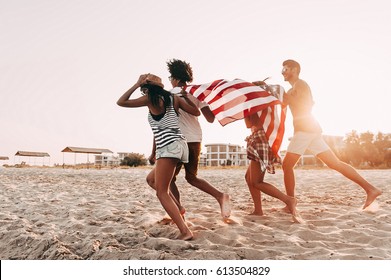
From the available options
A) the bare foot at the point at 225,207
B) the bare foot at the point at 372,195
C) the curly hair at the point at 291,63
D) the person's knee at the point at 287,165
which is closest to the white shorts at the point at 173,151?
the bare foot at the point at 225,207

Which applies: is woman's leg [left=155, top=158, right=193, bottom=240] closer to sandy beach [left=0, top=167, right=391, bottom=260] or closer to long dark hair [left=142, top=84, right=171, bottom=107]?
sandy beach [left=0, top=167, right=391, bottom=260]

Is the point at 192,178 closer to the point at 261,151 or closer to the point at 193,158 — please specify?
the point at 193,158

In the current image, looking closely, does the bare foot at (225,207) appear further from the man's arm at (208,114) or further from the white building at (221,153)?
the white building at (221,153)

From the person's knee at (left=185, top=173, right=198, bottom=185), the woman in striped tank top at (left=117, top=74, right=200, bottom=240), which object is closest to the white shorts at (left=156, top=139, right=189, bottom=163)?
the woman in striped tank top at (left=117, top=74, right=200, bottom=240)

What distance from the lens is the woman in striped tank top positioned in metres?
3.44

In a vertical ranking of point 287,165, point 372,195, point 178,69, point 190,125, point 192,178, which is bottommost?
point 372,195

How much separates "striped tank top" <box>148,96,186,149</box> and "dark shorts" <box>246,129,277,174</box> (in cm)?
114

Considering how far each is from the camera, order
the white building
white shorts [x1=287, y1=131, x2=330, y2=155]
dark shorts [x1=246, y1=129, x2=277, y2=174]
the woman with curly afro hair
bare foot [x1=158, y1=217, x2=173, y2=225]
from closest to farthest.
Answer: the woman with curly afro hair, dark shorts [x1=246, y1=129, x2=277, y2=174], bare foot [x1=158, y1=217, x2=173, y2=225], white shorts [x1=287, y1=131, x2=330, y2=155], the white building

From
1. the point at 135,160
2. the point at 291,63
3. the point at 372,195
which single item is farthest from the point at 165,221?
the point at 135,160

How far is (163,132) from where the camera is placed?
3.47 meters

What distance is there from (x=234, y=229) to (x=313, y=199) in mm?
3338

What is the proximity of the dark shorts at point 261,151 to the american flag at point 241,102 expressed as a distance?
0.07 m

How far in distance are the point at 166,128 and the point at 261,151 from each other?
4.41 feet
